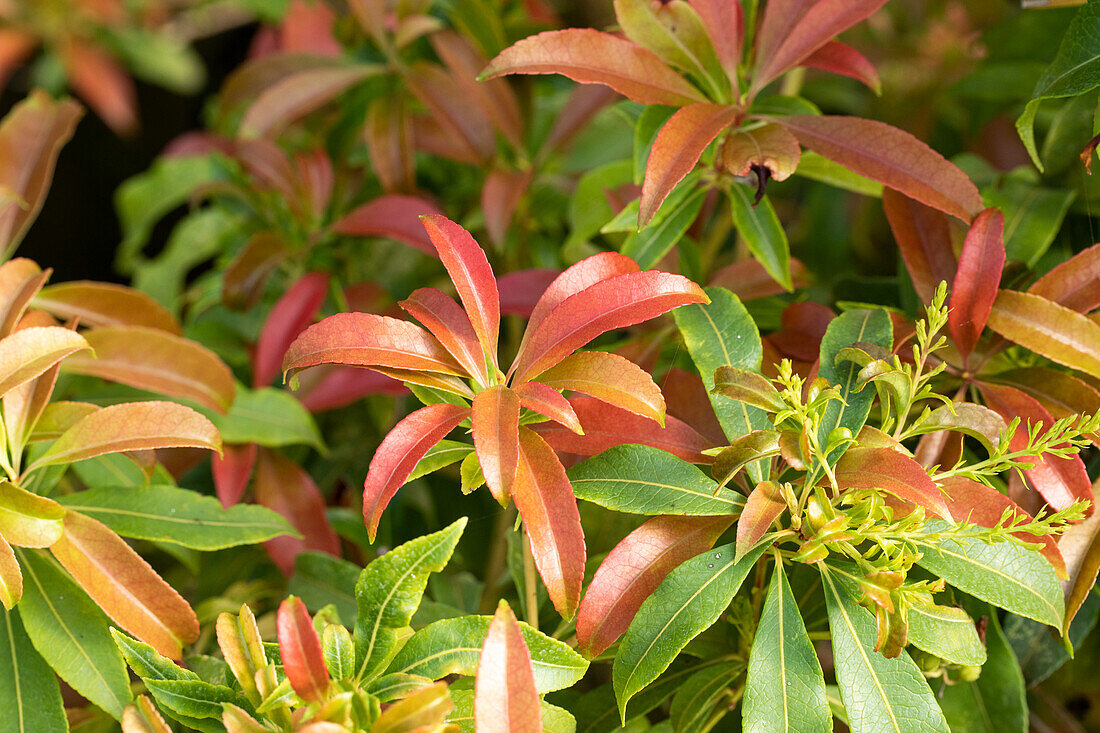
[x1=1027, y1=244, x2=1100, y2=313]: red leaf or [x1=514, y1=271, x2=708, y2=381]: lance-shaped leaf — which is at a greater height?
[x1=514, y1=271, x2=708, y2=381]: lance-shaped leaf

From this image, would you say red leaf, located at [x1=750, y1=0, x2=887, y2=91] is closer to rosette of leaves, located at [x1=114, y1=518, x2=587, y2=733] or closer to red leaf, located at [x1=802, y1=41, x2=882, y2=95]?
red leaf, located at [x1=802, y1=41, x2=882, y2=95]

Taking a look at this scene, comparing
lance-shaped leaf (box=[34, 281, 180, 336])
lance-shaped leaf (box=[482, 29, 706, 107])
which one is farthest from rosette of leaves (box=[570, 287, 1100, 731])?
lance-shaped leaf (box=[34, 281, 180, 336])

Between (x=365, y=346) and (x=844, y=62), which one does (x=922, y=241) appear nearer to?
(x=844, y=62)

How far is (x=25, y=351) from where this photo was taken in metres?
0.57

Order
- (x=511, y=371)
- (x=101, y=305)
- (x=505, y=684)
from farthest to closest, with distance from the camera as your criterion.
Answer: (x=101, y=305)
(x=511, y=371)
(x=505, y=684)

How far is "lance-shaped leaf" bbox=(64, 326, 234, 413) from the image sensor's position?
0.71 m

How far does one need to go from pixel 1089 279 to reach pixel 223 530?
0.65 m

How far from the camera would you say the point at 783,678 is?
0.51 metres

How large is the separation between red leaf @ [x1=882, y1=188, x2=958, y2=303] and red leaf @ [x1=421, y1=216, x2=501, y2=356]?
0.33 m

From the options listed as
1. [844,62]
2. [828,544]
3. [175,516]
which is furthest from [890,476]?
[175,516]

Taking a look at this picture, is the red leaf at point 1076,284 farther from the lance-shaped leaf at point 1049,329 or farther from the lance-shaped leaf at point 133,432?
the lance-shaped leaf at point 133,432

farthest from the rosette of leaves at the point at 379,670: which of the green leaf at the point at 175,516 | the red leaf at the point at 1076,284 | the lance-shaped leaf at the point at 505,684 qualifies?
the red leaf at the point at 1076,284

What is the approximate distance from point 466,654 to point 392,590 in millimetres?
59

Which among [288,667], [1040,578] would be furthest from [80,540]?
[1040,578]
